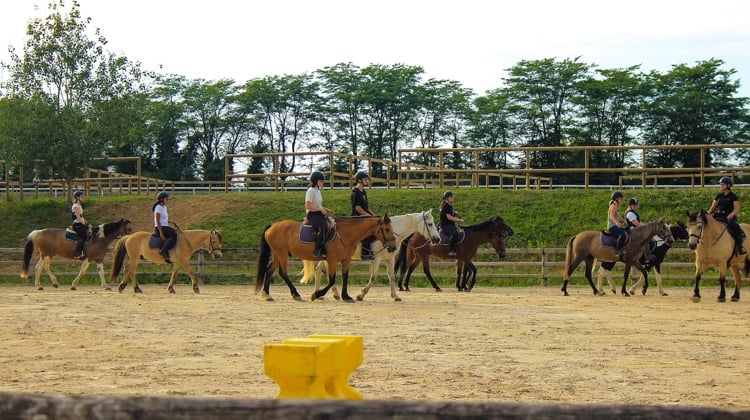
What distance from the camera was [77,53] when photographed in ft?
112

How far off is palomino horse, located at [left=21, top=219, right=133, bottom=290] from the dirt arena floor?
373 centimetres

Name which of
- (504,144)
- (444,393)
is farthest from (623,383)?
(504,144)

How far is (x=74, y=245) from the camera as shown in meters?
23.7

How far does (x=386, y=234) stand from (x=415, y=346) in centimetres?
678

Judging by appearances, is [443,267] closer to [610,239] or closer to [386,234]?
[610,239]

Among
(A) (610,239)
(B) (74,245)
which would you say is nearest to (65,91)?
(B) (74,245)

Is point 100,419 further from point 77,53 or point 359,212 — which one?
point 77,53

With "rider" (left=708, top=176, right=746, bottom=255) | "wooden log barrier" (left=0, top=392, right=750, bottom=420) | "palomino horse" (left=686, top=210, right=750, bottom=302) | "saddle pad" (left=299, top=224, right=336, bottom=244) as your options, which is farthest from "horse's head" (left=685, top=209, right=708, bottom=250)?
"wooden log barrier" (left=0, top=392, right=750, bottom=420)

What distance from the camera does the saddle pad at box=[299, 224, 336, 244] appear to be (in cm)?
1802

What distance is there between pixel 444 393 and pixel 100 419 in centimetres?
555

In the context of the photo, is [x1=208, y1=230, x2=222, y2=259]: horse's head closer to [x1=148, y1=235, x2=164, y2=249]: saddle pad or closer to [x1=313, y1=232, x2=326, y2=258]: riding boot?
[x1=148, y1=235, x2=164, y2=249]: saddle pad

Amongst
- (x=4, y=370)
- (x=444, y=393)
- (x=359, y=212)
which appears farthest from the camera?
(x=359, y=212)

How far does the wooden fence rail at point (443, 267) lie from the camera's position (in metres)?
25.2

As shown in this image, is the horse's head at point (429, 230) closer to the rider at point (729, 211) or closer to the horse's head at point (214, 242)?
the horse's head at point (214, 242)
